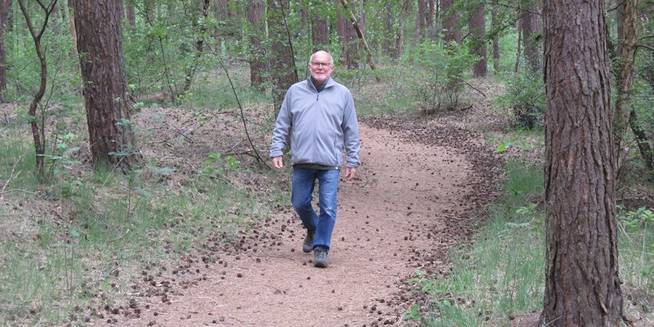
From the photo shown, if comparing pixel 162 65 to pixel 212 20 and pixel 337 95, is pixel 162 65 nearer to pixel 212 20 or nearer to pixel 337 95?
pixel 212 20

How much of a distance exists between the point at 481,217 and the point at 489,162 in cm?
474

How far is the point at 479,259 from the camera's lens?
6.53 meters

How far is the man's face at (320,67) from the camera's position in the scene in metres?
6.87

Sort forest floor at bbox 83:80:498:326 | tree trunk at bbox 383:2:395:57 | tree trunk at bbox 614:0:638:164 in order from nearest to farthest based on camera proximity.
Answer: forest floor at bbox 83:80:498:326 < tree trunk at bbox 614:0:638:164 < tree trunk at bbox 383:2:395:57

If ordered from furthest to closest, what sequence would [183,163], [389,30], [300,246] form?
[389,30]
[183,163]
[300,246]

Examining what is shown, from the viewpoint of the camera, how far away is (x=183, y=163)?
10281 millimetres

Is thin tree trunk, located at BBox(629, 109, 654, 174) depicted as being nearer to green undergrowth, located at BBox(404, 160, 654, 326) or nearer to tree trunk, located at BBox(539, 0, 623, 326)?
green undergrowth, located at BBox(404, 160, 654, 326)

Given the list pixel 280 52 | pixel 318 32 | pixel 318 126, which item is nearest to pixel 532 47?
pixel 318 32

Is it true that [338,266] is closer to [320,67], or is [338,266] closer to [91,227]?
[320,67]

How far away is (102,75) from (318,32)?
5.79 meters

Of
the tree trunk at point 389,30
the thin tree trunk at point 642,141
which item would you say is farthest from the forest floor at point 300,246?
the tree trunk at point 389,30

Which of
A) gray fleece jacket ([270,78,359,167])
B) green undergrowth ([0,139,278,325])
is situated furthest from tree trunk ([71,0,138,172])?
gray fleece jacket ([270,78,359,167])

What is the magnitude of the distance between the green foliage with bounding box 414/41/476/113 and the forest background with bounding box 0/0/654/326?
269 cm

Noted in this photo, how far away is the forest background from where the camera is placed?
552cm
